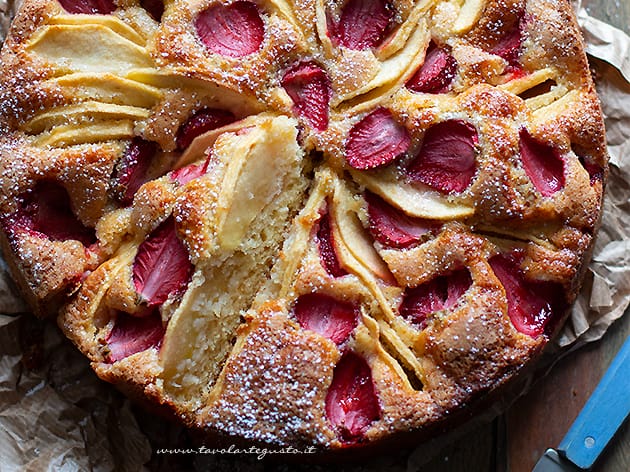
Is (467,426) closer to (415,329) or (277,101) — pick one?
(415,329)

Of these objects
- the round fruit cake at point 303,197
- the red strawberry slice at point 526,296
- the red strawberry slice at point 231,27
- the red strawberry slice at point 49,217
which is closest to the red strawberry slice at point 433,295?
the round fruit cake at point 303,197

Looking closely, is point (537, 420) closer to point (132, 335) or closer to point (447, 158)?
point (447, 158)

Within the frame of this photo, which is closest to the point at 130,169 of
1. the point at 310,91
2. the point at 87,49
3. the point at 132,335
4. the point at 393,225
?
the point at 87,49

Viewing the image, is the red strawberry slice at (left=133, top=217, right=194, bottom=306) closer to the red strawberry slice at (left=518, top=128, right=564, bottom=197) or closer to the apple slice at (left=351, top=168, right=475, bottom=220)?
the apple slice at (left=351, top=168, right=475, bottom=220)

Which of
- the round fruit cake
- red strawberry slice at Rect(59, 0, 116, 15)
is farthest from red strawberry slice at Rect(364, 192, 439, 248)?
red strawberry slice at Rect(59, 0, 116, 15)

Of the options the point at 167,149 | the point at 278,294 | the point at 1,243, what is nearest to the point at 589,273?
the point at 278,294
